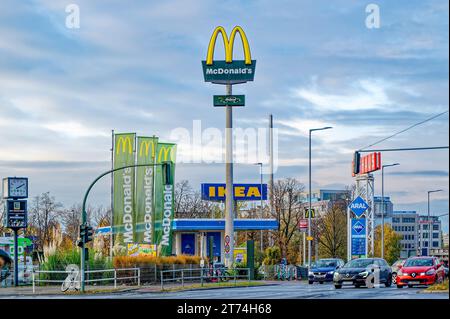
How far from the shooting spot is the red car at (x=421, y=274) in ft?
132

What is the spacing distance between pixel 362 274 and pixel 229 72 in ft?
83.5

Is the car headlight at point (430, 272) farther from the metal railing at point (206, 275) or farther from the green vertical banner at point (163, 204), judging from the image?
the green vertical banner at point (163, 204)

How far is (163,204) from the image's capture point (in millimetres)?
58781

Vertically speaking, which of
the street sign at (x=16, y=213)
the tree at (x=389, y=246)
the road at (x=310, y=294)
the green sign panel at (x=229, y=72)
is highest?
the green sign panel at (x=229, y=72)

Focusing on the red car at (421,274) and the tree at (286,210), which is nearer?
the red car at (421,274)

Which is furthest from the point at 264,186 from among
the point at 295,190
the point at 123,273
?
the point at 123,273

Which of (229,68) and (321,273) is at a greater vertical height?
(229,68)

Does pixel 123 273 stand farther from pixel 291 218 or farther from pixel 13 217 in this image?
pixel 291 218

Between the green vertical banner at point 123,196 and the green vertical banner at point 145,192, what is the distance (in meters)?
0.69

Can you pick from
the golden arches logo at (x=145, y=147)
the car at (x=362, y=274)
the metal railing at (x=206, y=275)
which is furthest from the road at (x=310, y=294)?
the golden arches logo at (x=145, y=147)

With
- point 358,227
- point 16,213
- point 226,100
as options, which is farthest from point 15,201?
point 358,227

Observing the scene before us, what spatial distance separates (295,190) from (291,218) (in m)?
3.52

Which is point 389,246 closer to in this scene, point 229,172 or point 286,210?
point 286,210

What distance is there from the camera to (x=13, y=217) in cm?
5100
